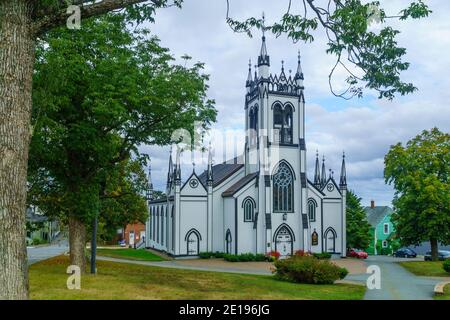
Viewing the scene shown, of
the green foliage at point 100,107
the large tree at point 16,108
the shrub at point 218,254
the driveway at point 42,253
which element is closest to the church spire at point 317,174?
the shrub at point 218,254

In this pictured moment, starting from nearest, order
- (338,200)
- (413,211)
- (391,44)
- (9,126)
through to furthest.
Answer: (9,126)
(391,44)
(413,211)
(338,200)

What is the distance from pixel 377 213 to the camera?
71375mm

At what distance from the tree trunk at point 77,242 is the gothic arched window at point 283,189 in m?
27.6

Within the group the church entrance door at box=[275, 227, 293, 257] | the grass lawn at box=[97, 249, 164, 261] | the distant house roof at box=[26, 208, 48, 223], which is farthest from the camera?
the church entrance door at box=[275, 227, 293, 257]

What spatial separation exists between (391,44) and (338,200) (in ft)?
136

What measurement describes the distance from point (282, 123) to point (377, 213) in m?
33.0

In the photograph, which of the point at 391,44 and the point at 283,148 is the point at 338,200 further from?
the point at 391,44

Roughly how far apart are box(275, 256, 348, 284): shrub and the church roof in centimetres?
2512

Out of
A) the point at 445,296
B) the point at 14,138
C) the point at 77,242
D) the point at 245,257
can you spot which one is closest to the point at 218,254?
the point at 245,257

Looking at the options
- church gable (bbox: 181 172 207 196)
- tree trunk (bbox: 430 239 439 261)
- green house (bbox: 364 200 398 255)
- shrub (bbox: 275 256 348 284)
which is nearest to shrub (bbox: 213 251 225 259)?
church gable (bbox: 181 172 207 196)

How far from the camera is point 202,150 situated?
68.2ft

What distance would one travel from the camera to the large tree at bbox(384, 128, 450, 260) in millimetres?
36497

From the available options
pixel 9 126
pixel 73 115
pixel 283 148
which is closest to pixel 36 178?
pixel 73 115

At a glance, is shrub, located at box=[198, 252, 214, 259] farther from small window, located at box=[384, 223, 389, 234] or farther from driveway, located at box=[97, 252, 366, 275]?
small window, located at box=[384, 223, 389, 234]
